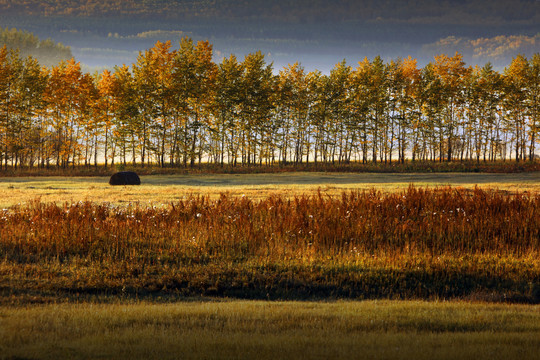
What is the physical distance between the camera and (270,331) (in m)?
8.72

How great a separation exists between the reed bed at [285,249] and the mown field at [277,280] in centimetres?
6

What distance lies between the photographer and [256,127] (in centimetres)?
→ 7912

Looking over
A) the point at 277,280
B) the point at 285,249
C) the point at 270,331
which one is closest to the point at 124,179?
the point at 285,249

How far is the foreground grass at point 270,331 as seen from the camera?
7.41 meters

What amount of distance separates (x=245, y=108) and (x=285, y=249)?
6133 centimetres

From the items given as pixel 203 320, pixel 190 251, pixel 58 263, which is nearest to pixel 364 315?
pixel 203 320

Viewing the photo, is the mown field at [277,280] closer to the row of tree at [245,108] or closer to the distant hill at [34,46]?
the row of tree at [245,108]

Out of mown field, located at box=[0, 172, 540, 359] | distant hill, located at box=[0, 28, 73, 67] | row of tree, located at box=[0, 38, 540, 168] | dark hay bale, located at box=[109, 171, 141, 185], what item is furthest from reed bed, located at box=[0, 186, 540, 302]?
distant hill, located at box=[0, 28, 73, 67]

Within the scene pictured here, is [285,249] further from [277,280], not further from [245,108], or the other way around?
[245,108]

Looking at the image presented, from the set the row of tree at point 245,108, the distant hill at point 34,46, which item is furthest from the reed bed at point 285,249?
the distant hill at point 34,46

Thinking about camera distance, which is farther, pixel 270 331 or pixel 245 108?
pixel 245 108

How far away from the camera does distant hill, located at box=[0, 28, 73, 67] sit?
17170 cm

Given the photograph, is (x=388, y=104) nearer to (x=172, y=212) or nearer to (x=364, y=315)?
(x=172, y=212)

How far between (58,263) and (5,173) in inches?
2090
